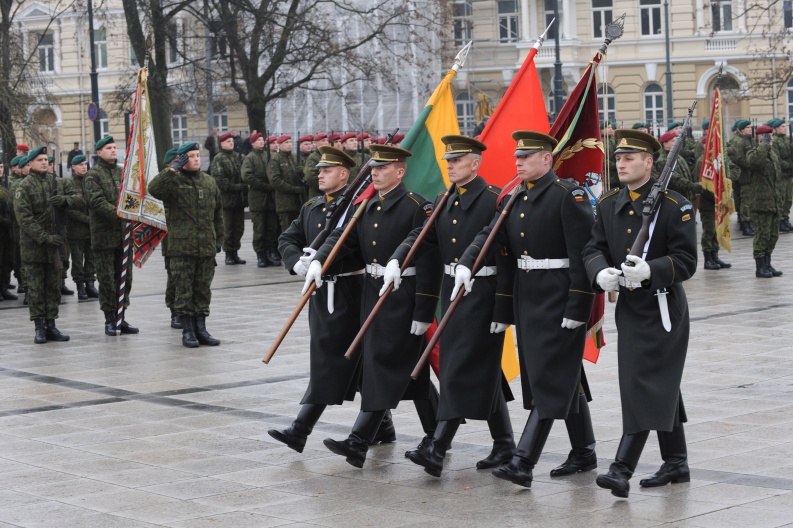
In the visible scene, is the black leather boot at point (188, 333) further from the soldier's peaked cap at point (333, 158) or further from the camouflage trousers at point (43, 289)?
the soldier's peaked cap at point (333, 158)

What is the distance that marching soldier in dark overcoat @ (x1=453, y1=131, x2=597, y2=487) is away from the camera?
7.61m

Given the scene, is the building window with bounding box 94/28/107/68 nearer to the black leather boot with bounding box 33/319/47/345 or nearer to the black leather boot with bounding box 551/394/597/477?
the black leather boot with bounding box 33/319/47/345

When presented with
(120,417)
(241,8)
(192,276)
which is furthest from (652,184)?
(241,8)

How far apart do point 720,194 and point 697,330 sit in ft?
17.6

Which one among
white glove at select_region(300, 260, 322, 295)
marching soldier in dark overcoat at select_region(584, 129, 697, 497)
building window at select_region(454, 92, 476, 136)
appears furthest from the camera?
building window at select_region(454, 92, 476, 136)

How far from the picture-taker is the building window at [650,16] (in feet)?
169

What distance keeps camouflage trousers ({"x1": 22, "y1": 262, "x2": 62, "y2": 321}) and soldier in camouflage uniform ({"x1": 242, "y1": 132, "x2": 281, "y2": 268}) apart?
291 inches

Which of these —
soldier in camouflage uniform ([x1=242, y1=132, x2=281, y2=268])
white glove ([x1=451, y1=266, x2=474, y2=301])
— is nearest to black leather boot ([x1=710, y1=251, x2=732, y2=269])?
soldier in camouflage uniform ([x1=242, y1=132, x2=281, y2=268])

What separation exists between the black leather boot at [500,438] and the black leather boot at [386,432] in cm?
91

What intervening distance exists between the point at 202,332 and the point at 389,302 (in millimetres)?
5673

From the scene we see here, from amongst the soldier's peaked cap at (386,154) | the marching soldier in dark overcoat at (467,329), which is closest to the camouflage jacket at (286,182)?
the soldier's peaked cap at (386,154)

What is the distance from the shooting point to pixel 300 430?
8.48m

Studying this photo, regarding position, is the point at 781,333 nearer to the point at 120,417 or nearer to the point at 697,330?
the point at 697,330

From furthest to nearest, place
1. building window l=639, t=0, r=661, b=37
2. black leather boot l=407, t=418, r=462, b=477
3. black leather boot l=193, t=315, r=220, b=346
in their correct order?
building window l=639, t=0, r=661, b=37 < black leather boot l=193, t=315, r=220, b=346 < black leather boot l=407, t=418, r=462, b=477
